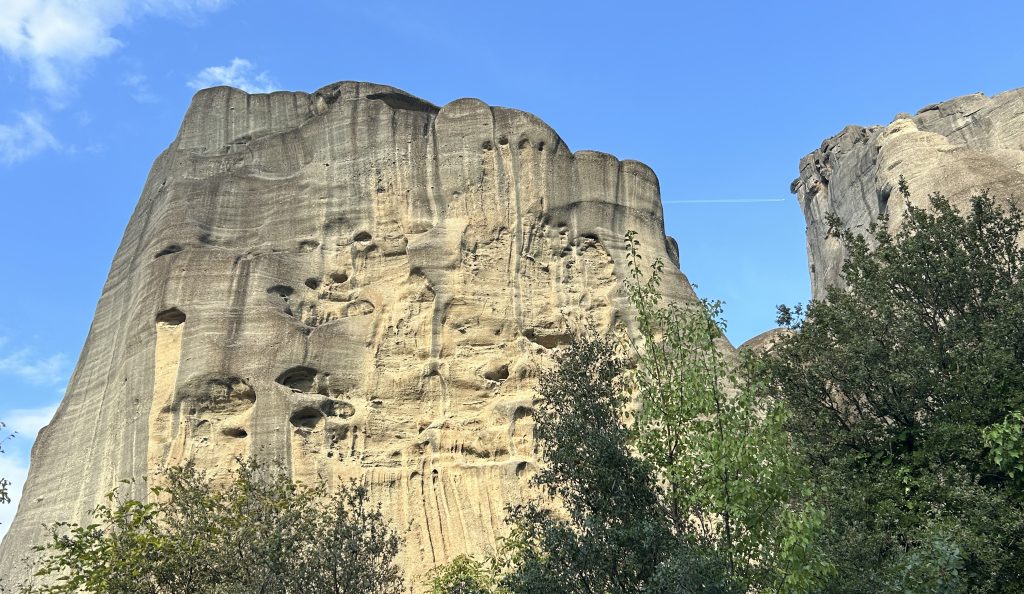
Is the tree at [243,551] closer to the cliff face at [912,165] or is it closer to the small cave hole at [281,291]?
the small cave hole at [281,291]

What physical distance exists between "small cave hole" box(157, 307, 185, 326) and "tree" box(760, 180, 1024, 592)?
15.3m

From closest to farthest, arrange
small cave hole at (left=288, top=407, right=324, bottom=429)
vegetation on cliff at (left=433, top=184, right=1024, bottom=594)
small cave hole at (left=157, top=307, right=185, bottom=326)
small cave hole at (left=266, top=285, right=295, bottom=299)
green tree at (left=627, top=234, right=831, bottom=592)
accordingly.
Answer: green tree at (left=627, top=234, right=831, bottom=592)
vegetation on cliff at (left=433, top=184, right=1024, bottom=594)
small cave hole at (left=288, top=407, right=324, bottom=429)
small cave hole at (left=157, top=307, right=185, bottom=326)
small cave hole at (left=266, top=285, right=295, bottom=299)

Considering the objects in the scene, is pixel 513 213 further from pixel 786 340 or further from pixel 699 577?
pixel 699 577

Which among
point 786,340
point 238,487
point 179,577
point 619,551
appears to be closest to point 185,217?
point 238,487

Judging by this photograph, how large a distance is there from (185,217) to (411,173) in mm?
6516

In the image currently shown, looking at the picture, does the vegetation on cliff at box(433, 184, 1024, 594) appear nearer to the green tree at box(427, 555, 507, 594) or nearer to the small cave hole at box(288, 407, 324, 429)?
the green tree at box(427, 555, 507, 594)

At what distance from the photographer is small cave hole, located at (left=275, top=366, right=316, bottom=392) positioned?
91.6ft

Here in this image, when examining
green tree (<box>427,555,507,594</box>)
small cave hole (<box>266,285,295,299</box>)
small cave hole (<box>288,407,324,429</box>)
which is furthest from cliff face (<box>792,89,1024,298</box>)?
small cave hole (<box>288,407,324,429</box>)

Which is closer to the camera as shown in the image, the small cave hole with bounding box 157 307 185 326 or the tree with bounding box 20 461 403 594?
the tree with bounding box 20 461 403 594

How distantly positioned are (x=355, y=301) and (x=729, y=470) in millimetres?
16230

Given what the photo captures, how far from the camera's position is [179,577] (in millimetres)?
18953

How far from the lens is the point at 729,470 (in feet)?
52.5

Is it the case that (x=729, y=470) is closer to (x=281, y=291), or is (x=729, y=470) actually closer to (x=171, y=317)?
(x=281, y=291)

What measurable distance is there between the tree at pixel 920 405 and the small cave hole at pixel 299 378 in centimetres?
1176
